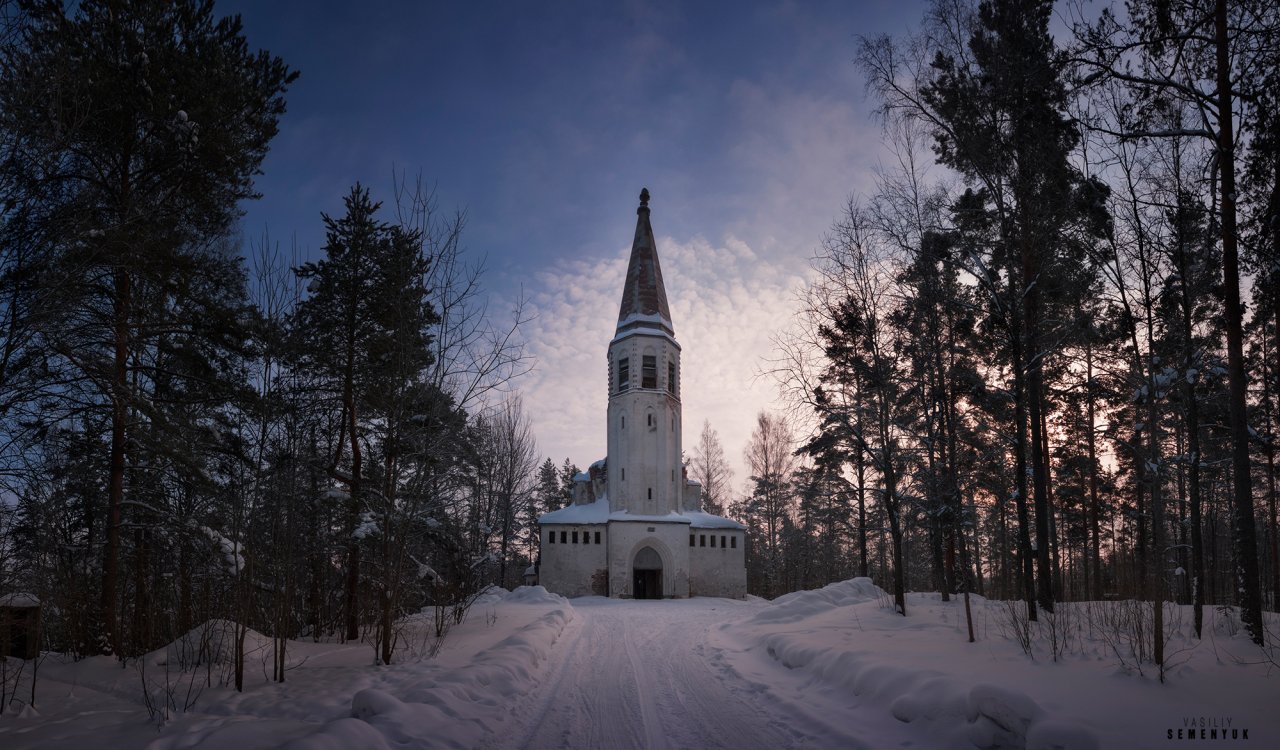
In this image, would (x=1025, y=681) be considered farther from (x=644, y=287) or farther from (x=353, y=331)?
(x=644, y=287)

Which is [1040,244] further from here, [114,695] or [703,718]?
[114,695]

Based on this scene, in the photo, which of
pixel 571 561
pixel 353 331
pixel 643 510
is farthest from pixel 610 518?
pixel 353 331

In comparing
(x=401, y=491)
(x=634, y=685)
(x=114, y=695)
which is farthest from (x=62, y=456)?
(x=634, y=685)

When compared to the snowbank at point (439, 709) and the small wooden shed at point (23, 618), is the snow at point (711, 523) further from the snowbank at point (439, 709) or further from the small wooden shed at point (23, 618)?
the small wooden shed at point (23, 618)

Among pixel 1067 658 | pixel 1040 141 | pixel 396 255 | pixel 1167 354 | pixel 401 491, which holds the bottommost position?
pixel 1067 658

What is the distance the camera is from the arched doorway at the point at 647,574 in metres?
35.5

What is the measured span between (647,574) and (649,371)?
11857mm

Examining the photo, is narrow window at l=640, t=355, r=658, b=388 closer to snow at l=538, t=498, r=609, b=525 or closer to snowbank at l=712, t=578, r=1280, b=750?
snow at l=538, t=498, r=609, b=525

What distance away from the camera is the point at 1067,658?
7.28m

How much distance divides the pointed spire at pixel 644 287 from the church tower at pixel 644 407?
0.20 feet

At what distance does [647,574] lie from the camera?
36.1 m

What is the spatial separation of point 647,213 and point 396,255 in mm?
30872

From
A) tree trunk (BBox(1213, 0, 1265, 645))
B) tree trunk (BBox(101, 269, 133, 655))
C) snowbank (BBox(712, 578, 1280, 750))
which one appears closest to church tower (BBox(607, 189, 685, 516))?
snowbank (BBox(712, 578, 1280, 750))

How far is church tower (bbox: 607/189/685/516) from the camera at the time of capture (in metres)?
36.9
